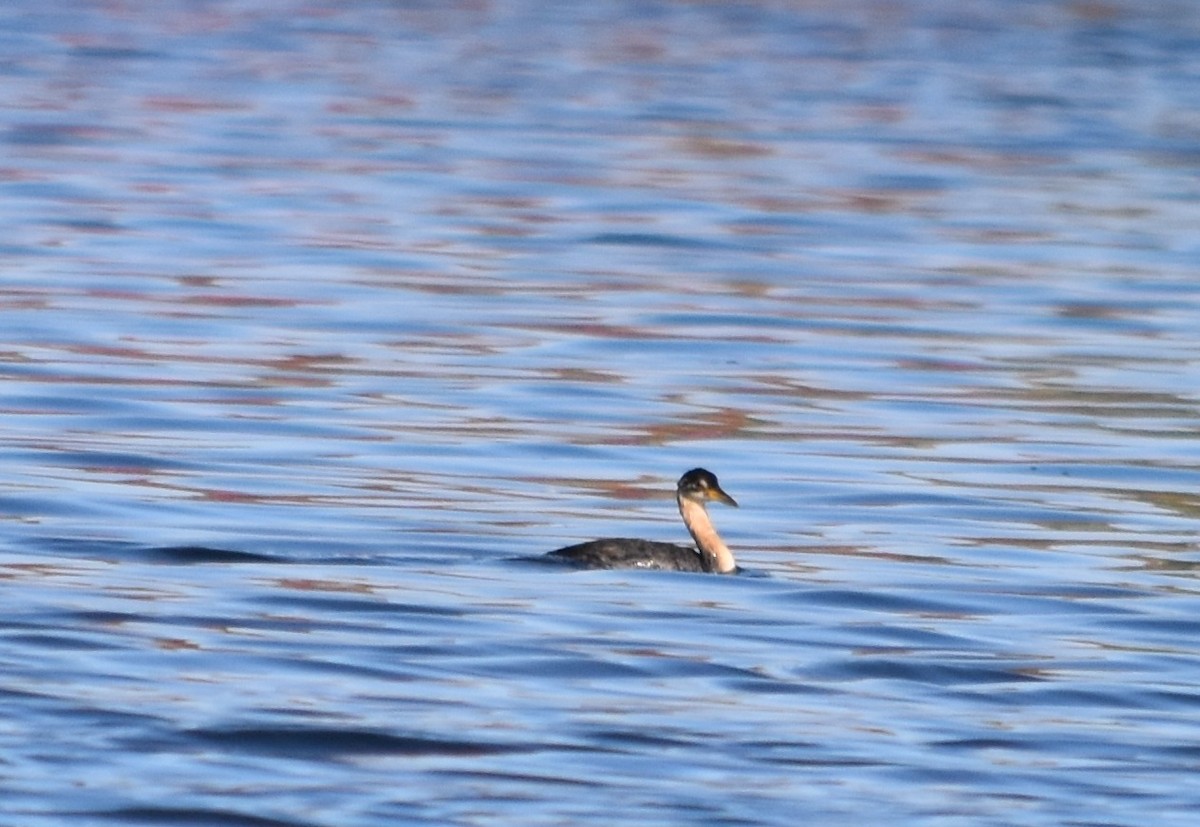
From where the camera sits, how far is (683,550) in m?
12.8

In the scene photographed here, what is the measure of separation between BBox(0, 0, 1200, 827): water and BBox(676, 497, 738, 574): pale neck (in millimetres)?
159

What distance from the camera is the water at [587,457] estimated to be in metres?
8.98

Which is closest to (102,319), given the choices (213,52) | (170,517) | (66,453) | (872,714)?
(66,453)

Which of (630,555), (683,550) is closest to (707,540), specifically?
(683,550)

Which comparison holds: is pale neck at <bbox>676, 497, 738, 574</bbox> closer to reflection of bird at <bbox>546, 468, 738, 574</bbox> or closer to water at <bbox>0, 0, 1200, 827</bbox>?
reflection of bird at <bbox>546, 468, 738, 574</bbox>

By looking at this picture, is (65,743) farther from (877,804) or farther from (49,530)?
(49,530)

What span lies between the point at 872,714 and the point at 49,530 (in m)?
4.36

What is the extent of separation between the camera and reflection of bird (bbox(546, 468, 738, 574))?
1214 centimetres

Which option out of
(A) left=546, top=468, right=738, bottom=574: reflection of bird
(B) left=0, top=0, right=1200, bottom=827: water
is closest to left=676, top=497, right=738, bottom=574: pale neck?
(A) left=546, top=468, right=738, bottom=574: reflection of bird

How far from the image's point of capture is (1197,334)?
20781 millimetres

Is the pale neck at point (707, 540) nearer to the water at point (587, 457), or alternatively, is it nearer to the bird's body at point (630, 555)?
the bird's body at point (630, 555)

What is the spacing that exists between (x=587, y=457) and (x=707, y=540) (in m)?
2.91

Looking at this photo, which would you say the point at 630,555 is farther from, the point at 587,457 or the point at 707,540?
the point at 587,457

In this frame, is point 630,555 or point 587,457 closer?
point 630,555
